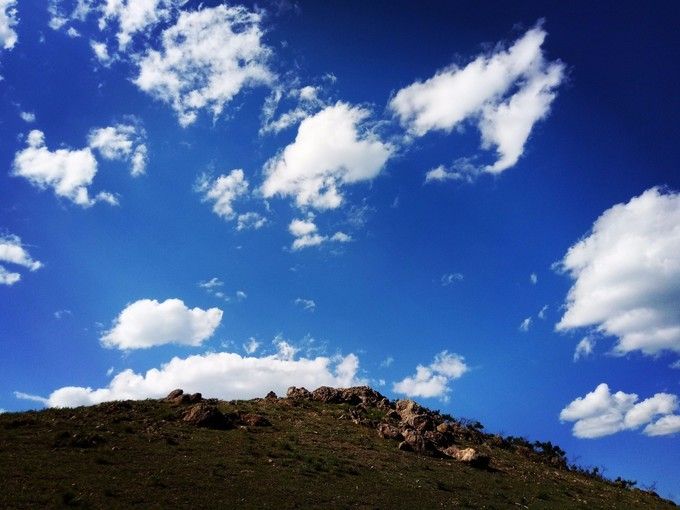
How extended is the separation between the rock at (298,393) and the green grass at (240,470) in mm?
7469

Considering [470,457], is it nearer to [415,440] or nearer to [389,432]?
[415,440]

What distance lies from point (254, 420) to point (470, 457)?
62.2ft

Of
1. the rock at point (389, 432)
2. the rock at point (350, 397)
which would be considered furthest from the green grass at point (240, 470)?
the rock at point (350, 397)

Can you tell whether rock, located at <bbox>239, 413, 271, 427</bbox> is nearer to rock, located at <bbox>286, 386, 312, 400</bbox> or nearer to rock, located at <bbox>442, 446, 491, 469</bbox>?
rock, located at <bbox>286, 386, 312, 400</bbox>

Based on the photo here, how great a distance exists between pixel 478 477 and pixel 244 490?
67.5 feet

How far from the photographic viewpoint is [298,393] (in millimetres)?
57875

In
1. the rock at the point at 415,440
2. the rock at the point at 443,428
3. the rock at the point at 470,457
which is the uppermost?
Answer: the rock at the point at 443,428

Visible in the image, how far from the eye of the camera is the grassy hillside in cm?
2586

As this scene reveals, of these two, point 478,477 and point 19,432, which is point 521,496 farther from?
point 19,432

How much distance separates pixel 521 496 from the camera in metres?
37.2

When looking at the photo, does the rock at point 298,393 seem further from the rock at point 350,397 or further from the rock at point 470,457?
the rock at point 470,457

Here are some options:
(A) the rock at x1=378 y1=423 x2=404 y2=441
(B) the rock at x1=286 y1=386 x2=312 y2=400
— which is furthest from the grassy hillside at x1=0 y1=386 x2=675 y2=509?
(B) the rock at x1=286 y1=386 x2=312 y2=400

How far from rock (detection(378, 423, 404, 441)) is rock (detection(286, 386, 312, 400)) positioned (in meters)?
12.6

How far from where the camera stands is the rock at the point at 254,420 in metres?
42.9
